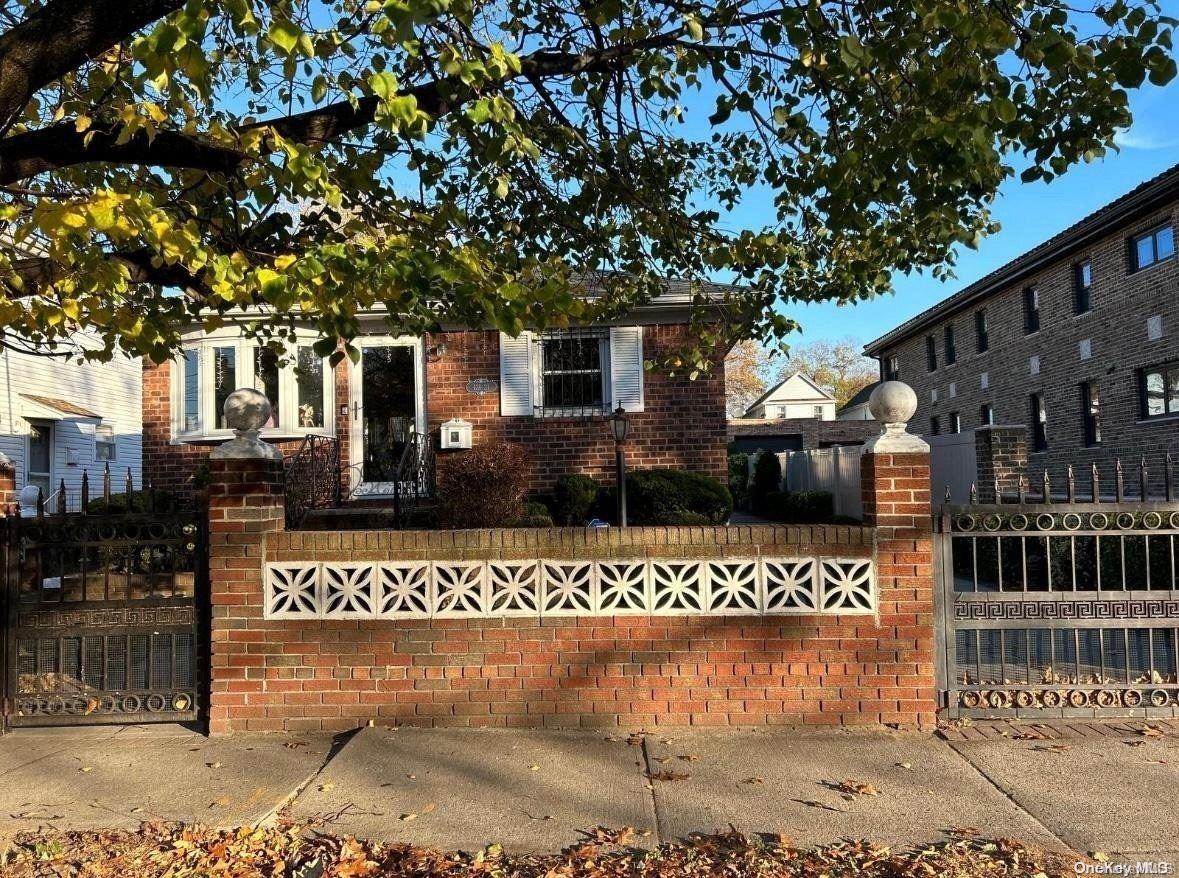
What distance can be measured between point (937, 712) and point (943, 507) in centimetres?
119

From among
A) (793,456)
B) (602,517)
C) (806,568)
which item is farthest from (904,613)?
(793,456)

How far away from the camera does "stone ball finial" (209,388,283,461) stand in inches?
199

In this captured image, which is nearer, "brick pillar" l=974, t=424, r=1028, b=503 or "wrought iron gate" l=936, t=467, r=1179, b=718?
"wrought iron gate" l=936, t=467, r=1179, b=718

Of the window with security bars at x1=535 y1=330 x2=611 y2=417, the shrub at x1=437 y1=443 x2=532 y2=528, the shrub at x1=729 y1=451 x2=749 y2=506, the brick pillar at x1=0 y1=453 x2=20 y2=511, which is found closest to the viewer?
the brick pillar at x1=0 y1=453 x2=20 y2=511

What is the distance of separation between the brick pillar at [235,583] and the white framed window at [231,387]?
7.57 meters

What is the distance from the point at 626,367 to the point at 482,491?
123 inches

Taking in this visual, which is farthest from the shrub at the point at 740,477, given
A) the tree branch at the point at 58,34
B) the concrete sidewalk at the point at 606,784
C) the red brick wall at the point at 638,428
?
the tree branch at the point at 58,34

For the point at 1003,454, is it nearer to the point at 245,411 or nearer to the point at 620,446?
the point at 620,446

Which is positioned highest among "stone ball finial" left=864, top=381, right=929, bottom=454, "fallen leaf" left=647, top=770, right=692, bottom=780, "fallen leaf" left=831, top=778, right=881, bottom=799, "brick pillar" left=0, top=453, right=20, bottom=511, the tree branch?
the tree branch

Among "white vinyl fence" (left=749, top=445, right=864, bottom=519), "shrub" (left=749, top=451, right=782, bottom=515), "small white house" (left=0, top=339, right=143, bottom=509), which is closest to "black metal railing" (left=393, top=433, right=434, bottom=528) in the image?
"small white house" (left=0, top=339, right=143, bottom=509)

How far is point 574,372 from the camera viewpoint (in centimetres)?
1246

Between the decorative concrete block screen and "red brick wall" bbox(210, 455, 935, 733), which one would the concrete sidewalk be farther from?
the decorative concrete block screen

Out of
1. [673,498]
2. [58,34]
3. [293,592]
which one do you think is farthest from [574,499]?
[58,34]

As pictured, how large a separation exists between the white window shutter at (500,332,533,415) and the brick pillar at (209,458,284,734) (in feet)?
24.0
